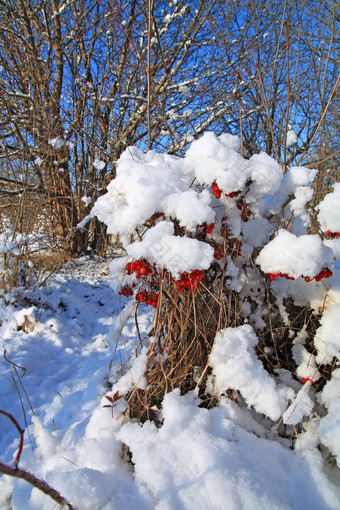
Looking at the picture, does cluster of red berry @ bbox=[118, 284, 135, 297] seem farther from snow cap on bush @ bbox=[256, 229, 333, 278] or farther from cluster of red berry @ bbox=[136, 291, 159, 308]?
snow cap on bush @ bbox=[256, 229, 333, 278]

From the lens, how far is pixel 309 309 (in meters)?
1.61

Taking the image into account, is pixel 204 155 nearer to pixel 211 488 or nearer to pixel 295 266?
pixel 295 266

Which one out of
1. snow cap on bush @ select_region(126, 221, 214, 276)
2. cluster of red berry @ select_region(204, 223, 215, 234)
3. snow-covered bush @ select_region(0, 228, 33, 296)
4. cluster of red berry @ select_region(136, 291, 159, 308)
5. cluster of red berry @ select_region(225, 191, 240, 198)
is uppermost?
cluster of red berry @ select_region(225, 191, 240, 198)

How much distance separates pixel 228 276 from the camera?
151 centimetres

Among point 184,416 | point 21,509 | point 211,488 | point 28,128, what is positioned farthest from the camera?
point 28,128

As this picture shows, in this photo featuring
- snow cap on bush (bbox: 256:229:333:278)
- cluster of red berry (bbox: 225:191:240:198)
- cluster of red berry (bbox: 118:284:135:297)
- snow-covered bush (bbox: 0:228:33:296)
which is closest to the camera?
snow cap on bush (bbox: 256:229:333:278)

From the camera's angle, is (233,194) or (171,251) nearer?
(171,251)

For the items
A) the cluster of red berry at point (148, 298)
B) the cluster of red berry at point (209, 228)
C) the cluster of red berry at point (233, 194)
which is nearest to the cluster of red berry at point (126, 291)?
the cluster of red berry at point (148, 298)

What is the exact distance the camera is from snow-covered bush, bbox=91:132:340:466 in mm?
1240

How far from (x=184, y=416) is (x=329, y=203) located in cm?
122

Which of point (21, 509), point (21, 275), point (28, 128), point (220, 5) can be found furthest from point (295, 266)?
point (220, 5)

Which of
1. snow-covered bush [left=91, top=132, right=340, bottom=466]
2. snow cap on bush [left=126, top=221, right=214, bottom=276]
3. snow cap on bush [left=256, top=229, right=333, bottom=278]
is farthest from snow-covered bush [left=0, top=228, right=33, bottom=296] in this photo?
snow cap on bush [left=256, top=229, right=333, bottom=278]

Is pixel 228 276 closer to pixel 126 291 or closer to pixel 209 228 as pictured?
pixel 209 228

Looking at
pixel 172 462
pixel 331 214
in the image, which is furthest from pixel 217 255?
pixel 172 462
